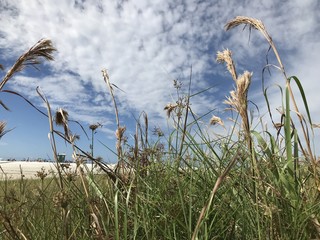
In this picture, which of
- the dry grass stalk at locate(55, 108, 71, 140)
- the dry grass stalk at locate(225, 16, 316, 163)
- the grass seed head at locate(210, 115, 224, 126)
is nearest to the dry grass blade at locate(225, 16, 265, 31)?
the dry grass stalk at locate(225, 16, 316, 163)

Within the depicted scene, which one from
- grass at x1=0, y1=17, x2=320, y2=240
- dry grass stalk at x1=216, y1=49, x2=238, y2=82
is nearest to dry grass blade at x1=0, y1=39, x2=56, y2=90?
grass at x1=0, y1=17, x2=320, y2=240

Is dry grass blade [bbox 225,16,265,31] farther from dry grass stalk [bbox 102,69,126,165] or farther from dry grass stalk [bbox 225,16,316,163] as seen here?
dry grass stalk [bbox 102,69,126,165]

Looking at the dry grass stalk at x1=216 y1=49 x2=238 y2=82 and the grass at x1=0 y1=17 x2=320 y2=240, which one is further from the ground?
the dry grass stalk at x1=216 y1=49 x2=238 y2=82

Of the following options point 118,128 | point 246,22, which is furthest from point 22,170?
point 246,22

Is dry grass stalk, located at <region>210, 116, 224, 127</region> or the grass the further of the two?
dry grass stalk, located at <region>210, 116, 224, 127</region>

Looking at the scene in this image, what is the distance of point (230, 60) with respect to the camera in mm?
2111

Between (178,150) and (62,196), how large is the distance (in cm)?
98

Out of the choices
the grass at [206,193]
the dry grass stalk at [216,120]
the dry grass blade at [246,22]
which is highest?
the dry grass blade at [246,22]

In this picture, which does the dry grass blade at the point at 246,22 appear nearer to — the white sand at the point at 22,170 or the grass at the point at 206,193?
the grass at the point at 206,193

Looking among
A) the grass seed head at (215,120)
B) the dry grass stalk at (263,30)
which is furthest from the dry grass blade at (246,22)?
the grass seed head at (215,120)

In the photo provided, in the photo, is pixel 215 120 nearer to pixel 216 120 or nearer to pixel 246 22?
pixel 216 120

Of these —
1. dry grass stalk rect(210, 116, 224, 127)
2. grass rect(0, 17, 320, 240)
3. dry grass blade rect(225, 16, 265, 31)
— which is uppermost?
dry grass blade rect(225, 16, 265, 31)

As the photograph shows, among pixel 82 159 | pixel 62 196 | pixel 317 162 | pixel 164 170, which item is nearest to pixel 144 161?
pixel 164 170

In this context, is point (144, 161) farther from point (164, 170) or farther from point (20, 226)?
point (20, 226)
